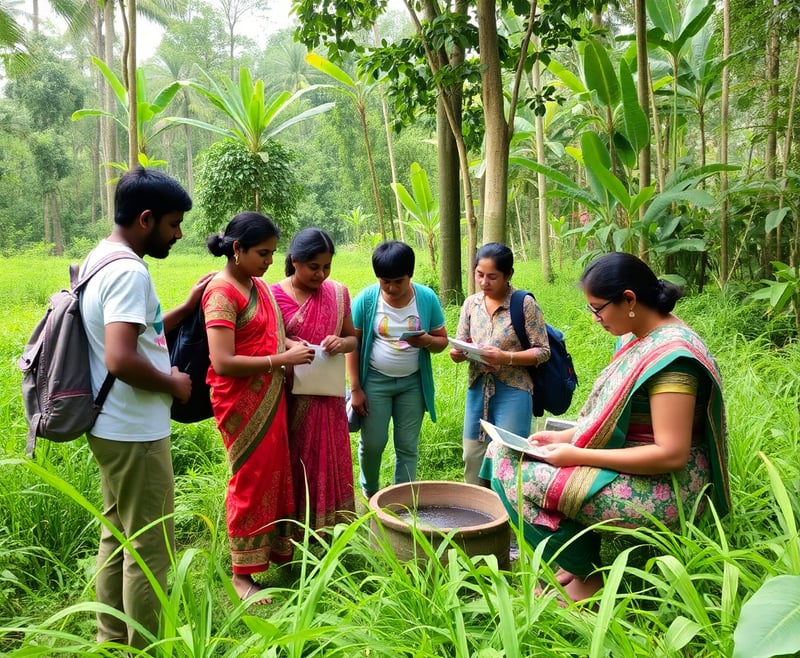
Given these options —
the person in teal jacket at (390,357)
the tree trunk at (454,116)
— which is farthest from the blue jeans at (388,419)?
the tree trunk at (454,116)

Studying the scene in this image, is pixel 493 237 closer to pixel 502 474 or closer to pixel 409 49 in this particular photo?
pixel 409 49

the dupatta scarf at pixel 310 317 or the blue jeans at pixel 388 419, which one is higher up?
the dupatta scarf at pixel 310 317

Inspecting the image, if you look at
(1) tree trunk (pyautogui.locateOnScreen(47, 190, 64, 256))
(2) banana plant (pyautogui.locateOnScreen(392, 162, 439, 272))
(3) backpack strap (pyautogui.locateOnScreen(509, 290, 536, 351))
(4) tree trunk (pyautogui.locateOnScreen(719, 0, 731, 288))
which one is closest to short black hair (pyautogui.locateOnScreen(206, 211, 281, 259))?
(3) backpack strap (pyautogui.locateOnScreen(509, 290, 536, 351))

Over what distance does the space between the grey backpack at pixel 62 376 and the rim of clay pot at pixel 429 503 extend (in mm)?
1020

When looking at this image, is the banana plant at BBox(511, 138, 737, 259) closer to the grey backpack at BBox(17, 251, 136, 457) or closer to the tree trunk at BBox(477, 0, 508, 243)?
the tree trunk at BBox(477, 0, 508, 243)

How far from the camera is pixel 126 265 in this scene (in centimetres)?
186

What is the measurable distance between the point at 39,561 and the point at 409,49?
161 inches

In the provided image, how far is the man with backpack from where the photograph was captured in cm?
184

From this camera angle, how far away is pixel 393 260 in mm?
2920

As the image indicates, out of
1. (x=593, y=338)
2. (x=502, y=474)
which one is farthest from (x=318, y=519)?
(x=593, y=338)

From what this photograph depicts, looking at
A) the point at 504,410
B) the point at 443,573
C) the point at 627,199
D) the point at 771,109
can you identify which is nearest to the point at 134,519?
the point at 443,573

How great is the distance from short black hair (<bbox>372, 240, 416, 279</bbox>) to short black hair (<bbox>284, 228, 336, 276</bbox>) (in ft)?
0.96

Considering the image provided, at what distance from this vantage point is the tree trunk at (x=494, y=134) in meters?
4.19

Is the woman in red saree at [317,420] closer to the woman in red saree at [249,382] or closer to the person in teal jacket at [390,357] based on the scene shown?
the woman in red saree at [249,382]
